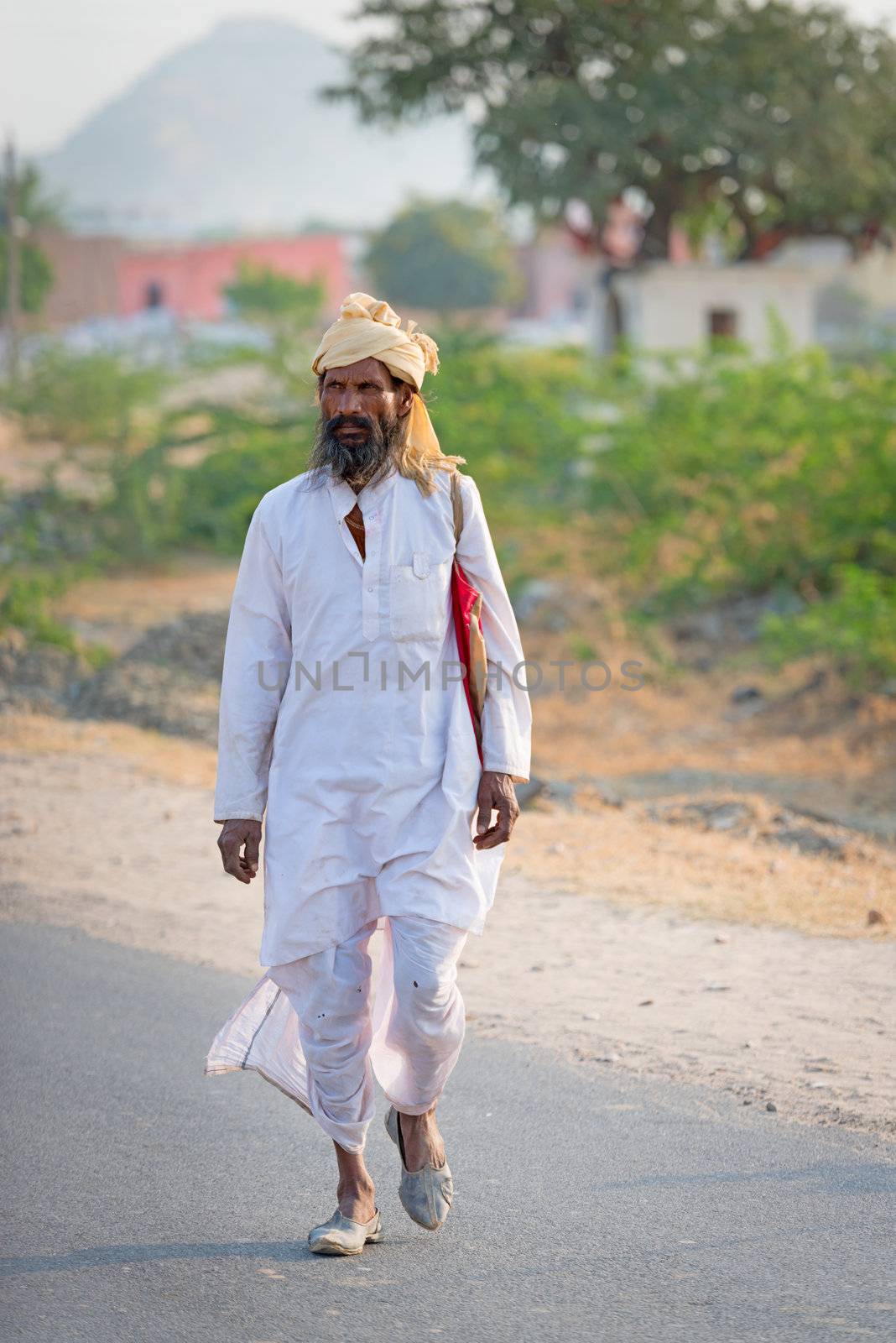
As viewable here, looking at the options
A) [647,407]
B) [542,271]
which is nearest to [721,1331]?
[647,407]

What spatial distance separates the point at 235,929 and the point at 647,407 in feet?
31.6

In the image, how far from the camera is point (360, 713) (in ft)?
10.8

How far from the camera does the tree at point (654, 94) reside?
21375 millimetres

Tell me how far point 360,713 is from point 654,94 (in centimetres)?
1997

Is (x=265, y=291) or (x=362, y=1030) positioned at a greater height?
(x=265, y=291)

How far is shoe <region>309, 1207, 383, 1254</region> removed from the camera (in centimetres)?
324

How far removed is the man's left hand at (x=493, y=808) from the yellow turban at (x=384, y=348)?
74 centimetres

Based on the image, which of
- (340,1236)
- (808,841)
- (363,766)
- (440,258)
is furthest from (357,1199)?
(440,258)

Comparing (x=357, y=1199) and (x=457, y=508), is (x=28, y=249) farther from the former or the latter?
(x=357, y=1199)

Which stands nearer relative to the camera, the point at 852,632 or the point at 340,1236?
the point at 340,1236

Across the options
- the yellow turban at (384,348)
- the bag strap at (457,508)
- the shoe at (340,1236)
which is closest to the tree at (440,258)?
the yellow turban at (384,348)

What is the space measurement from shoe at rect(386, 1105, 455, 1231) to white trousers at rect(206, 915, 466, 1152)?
0.13 meters

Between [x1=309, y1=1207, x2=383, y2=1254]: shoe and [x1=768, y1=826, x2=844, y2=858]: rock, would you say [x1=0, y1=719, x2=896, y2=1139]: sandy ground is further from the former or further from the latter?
[x1=309, y1=1207, x2=383, y2=1254]: shoe

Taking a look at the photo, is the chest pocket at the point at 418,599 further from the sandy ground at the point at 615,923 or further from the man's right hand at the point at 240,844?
the sandy ground at the point at 615,923
